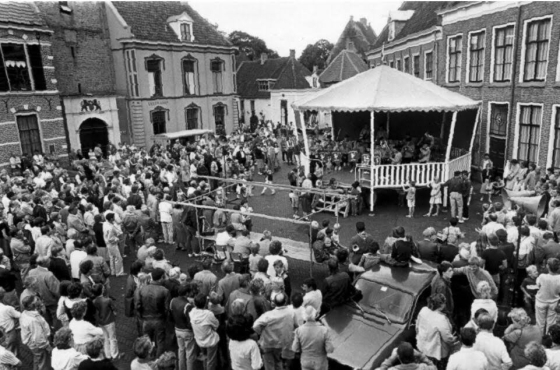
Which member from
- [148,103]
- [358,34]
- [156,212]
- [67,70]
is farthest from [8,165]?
[358,34]

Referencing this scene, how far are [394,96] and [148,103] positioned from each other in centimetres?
1989

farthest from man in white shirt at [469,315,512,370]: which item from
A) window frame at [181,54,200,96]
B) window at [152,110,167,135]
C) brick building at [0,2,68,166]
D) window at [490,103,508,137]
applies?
window frame at [181,54,200,96]

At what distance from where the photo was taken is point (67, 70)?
1059 inches

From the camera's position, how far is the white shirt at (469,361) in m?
5.07

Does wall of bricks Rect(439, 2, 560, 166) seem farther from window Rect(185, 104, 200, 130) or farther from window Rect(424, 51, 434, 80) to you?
window Rect(185, 104, 200, 130)

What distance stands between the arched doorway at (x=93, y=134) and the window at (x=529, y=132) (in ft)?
76.3

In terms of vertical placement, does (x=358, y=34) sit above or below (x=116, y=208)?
above

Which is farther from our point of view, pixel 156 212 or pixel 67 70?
pixel 67 70

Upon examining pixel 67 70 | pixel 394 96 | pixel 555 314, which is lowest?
pixel 555 314

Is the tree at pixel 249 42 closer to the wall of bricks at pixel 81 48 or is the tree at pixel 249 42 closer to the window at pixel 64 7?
the wall of bricks at pixel 81 48

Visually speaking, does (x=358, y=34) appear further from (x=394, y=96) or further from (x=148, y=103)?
(x=394, y=96)

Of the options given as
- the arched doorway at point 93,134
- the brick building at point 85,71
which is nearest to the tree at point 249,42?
the brick building at point 85,71

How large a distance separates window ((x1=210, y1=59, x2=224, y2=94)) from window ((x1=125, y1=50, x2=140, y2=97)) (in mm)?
6552

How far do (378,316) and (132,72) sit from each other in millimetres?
26785
